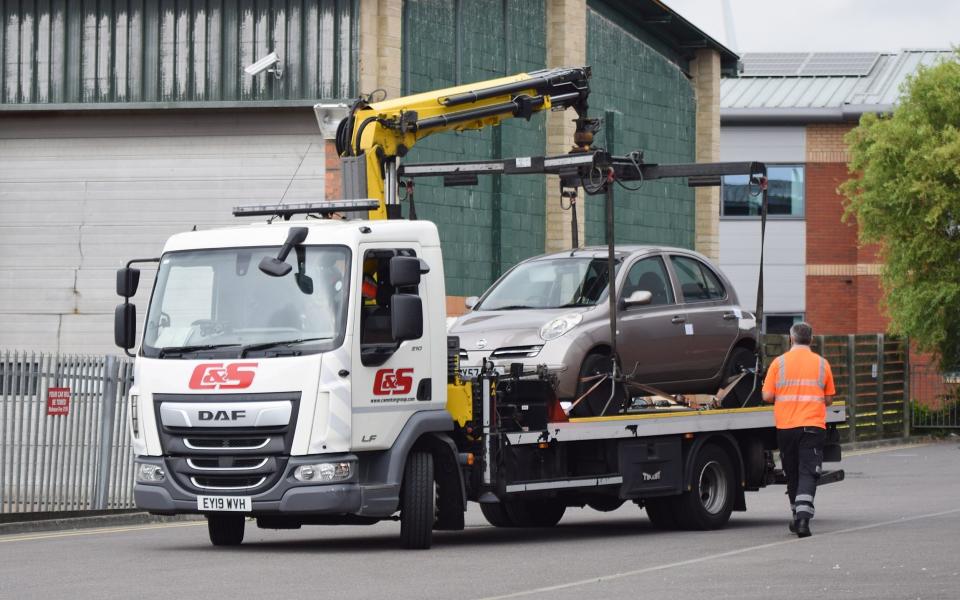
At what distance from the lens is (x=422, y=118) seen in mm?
17531

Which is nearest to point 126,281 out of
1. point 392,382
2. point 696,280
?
point 392,382

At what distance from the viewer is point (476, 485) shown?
14594 millimetres

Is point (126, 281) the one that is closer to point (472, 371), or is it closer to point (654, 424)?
point (472, 371)

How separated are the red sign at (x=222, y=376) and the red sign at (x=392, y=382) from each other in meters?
0.95

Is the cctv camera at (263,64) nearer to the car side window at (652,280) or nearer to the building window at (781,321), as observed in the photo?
the car side window at (652,280)

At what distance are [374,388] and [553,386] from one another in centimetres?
190

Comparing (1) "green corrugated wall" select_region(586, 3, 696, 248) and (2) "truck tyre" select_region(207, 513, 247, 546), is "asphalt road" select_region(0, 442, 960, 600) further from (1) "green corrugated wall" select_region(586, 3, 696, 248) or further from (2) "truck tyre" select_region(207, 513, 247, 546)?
(1) "green corrugated wall" select_region(586, 3, 696, 248)

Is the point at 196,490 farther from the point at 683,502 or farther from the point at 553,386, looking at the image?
the point at 683,502

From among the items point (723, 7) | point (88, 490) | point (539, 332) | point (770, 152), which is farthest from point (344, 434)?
point (723, 7)

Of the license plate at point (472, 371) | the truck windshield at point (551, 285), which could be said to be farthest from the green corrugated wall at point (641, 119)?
the license plate at point (472, 371)

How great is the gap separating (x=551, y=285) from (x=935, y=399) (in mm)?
24651

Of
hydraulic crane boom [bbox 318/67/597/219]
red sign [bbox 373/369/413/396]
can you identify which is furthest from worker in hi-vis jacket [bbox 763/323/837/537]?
red sign [bbox 373/369/413/396]

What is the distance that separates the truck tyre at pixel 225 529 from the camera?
15.0 metres

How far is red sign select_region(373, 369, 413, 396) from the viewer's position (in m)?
13.8
